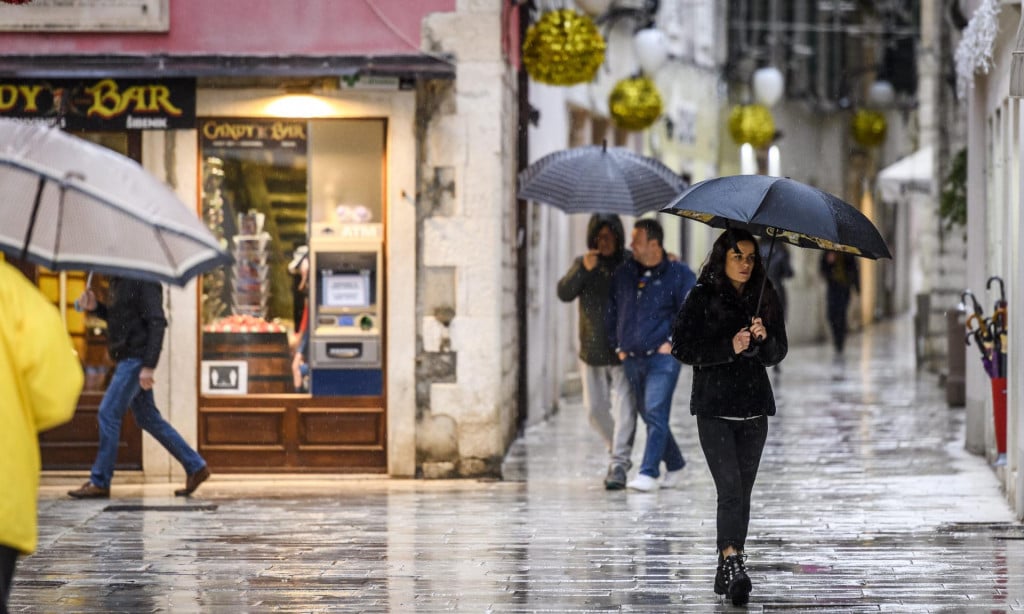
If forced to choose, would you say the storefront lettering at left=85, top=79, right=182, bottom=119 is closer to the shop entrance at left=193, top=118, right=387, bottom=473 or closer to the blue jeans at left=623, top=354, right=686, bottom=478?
the shop entrance at left=193, top=118, right=387, bottom=473

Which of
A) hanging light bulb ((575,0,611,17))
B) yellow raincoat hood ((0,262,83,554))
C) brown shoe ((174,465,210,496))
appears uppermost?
hanging light bulb ((575,0,611,17))

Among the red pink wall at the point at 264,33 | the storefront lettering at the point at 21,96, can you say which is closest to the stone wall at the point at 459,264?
the red pink wall at the point at 264,33

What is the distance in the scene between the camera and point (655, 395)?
1235 centimetres

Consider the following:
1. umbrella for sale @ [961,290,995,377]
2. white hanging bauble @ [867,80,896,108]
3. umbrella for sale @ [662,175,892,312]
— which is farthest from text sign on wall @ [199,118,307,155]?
white hanging bauble @ [867,80,896,108]

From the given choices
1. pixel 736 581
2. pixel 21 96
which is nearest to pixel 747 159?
pixel 21 96

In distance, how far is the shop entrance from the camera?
13062 millimetres

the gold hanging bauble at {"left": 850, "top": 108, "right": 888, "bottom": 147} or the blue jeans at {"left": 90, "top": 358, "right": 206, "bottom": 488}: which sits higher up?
the gold hanging bauble at {"left": 850, "top": 108, "right": 888, "bottom": 147}

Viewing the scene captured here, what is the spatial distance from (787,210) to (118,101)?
611 cm

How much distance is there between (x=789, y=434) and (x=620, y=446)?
4151 mm

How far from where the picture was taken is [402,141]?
12.9 metres

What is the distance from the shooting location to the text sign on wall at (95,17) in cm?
1288

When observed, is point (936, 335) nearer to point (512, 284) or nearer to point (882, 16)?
point (512, 284)

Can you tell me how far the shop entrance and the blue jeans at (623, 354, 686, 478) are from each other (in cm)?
184

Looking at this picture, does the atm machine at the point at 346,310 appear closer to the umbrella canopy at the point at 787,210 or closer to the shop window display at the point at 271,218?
the shop window display at the point at 271,218
